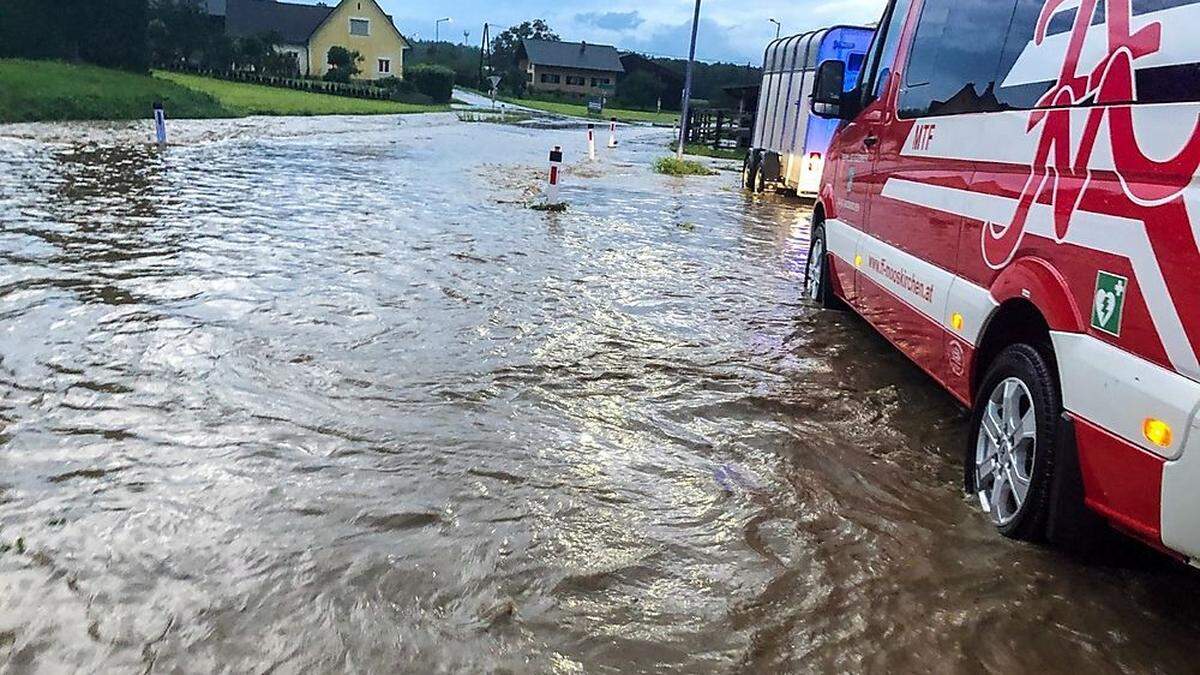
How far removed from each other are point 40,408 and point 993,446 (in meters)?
4.42


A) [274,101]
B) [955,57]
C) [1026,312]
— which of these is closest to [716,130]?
[274,101]

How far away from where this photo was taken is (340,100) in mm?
51062

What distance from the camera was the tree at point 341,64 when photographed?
6697 centimetres

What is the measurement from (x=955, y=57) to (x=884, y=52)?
1575mm

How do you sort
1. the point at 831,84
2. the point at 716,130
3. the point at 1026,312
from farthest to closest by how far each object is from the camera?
the point at 716,130 → the point at 831,84 → the point at 1026,312

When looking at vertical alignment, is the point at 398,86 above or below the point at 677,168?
above

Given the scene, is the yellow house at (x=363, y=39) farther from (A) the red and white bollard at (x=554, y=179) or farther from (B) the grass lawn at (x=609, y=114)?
(A) the red and white bollard at (x=554, y=179)

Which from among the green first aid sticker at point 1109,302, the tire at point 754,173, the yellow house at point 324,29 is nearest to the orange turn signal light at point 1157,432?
the green first aid sticker at point 1109,302

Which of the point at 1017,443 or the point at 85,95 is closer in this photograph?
the point at 1017,443

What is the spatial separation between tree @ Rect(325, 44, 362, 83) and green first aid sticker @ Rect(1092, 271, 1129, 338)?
68.7 m

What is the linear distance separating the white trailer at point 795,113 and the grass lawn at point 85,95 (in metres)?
18.5

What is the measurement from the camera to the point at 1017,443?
370 centimetres

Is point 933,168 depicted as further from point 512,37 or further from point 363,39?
point 512,37

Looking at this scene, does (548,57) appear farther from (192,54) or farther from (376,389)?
(376,389)
